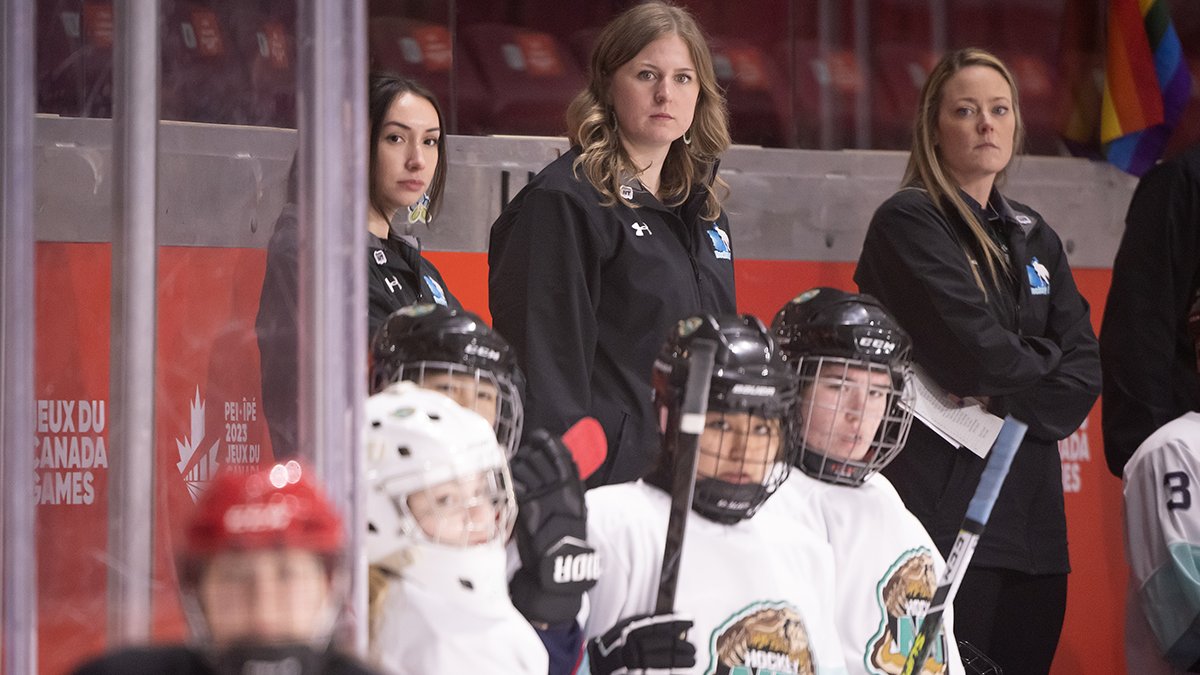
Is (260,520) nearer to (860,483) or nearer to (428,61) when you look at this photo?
(860,483)

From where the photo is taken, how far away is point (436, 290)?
115 inches

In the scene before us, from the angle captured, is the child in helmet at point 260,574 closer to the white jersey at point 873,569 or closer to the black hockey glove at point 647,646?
the black hockey glove at point 647,646

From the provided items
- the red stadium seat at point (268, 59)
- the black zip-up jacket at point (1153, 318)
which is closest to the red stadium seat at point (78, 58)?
the red stadium seat at point (268, 59)

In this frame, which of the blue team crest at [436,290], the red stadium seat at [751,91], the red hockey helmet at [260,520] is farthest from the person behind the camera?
the red stadium seat at [751,91]

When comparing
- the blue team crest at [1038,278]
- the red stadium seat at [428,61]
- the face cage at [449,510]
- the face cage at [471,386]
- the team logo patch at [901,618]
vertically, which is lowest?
the team logo patch at [901,618]

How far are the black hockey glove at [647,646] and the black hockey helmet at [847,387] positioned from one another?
1.58 ft

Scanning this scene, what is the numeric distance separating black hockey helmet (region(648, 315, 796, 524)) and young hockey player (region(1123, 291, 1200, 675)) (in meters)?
1.37

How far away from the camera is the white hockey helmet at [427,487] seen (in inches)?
69.4

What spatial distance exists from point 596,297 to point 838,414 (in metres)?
0.49

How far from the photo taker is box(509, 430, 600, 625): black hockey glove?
6.21 feet

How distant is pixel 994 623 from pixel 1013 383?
1.57ft

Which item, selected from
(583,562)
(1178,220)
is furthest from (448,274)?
(583,562)

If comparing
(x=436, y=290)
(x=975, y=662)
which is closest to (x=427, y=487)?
(x=436, y=290)

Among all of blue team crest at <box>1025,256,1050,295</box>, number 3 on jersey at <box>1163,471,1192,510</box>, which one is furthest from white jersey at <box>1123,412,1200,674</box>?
blue team crest at <box>1025,256,1050,295</box>
